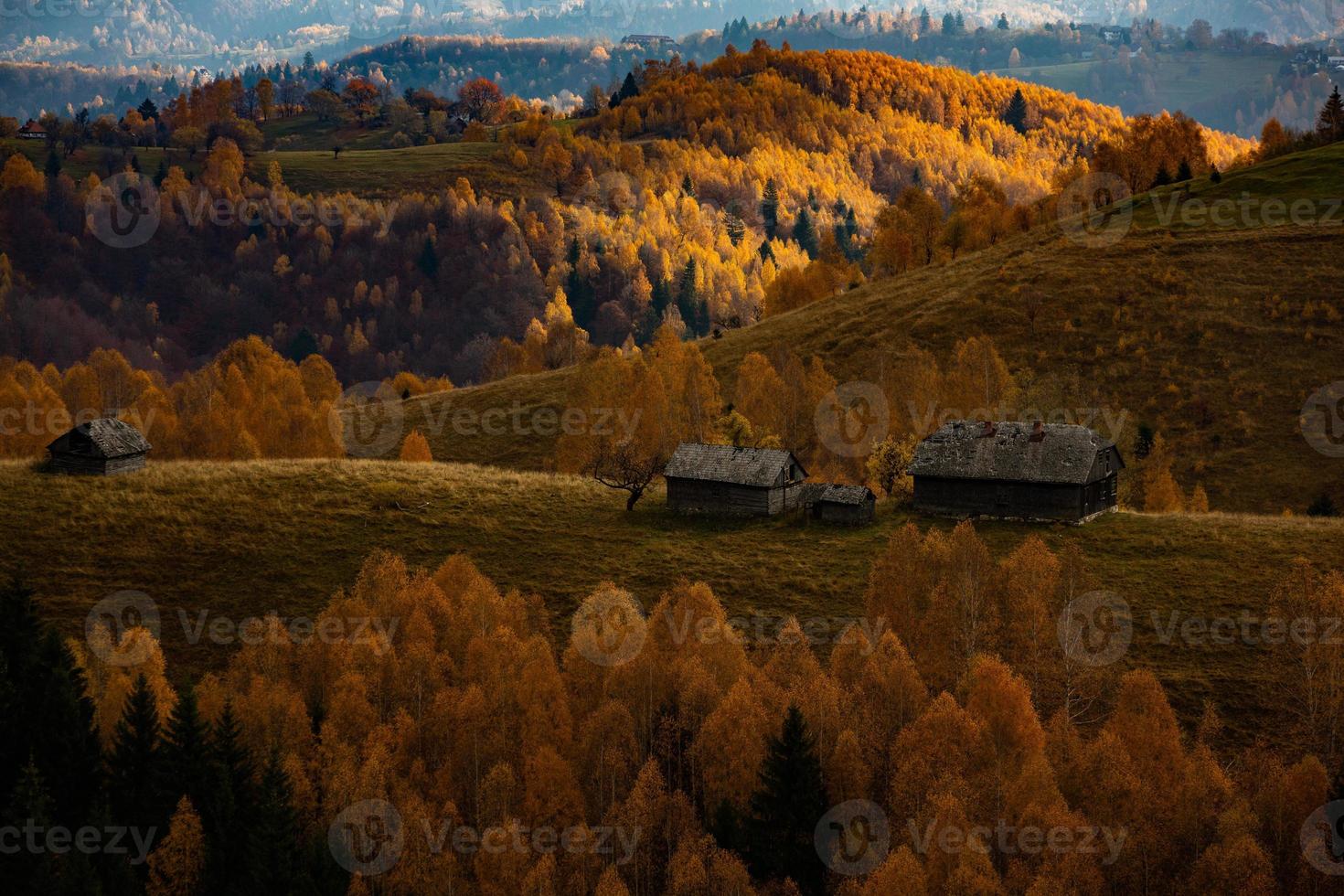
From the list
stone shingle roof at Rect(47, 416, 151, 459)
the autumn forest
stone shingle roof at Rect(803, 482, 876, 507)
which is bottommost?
the autumn forest

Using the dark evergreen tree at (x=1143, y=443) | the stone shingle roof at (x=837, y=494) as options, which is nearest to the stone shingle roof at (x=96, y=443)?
the stone shingle roof at (x=837, y=494)

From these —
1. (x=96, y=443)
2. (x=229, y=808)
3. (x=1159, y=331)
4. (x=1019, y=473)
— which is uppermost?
(x=1159, y=331)

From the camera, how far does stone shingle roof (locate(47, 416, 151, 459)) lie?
6500cm

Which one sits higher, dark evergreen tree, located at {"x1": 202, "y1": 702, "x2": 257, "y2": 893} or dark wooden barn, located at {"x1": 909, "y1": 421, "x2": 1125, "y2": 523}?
dark wooden barn, located at {"x1": 909, "y1": 421, "x2": 1125, "y2": 523}

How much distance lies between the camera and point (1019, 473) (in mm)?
62094

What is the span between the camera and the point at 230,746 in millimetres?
41781

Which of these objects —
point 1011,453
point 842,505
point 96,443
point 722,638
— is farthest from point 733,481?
point 96,443

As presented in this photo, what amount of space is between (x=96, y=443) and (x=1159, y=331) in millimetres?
72124

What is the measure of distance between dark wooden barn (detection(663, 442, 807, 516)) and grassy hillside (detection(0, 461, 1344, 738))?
4.02 ft

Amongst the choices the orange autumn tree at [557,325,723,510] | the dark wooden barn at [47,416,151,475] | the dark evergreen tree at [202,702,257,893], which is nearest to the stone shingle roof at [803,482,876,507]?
the orange autumn tree at [557,325,723,510]

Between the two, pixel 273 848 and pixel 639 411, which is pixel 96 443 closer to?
pixel 639 411

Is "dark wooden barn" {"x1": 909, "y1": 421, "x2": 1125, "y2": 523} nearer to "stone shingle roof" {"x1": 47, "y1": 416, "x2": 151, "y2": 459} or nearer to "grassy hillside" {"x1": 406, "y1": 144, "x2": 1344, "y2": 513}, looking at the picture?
"grassy hillside" {"x1": 406, "y1": 144, "x2": 1344, "y2": 513}

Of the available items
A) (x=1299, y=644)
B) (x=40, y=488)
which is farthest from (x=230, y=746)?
(x=1299, y=644)

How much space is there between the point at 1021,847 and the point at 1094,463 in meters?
28.5
